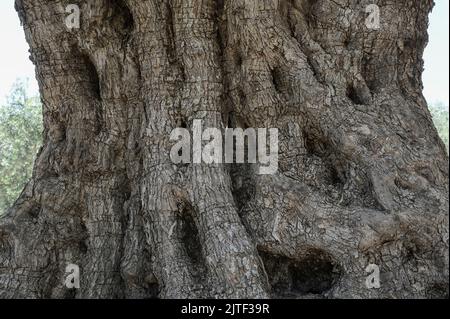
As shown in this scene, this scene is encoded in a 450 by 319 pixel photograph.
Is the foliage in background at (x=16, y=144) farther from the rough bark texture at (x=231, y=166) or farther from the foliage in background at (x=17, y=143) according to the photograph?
the rough bark texture at (x=231, y=166)

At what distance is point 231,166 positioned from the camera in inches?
205

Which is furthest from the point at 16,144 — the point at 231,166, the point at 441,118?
the point at 441,118

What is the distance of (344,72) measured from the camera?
522 centimetres

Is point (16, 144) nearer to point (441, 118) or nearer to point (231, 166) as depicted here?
point (231, 166)

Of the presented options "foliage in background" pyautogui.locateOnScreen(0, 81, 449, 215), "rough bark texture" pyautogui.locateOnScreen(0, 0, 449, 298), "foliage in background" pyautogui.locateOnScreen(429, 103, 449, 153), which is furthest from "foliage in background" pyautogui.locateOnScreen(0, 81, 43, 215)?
"foliage in background" pyautogui.locateOnScreen(429, 103, 449, 153)

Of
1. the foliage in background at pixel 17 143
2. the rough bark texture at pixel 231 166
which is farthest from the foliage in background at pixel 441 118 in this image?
the rough bark texture at pixel 231 166

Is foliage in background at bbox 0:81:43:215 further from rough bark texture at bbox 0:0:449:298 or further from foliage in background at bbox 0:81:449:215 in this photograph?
rough bark texture at bbox 0:0:449:298

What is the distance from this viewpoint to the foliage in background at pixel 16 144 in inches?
515

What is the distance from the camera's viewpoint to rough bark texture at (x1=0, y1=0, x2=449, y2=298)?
460cm

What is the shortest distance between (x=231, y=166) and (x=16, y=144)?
9.22m
